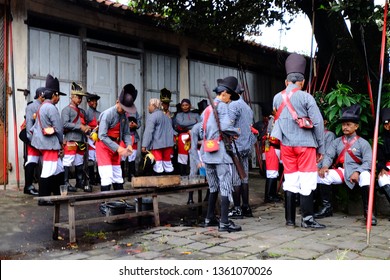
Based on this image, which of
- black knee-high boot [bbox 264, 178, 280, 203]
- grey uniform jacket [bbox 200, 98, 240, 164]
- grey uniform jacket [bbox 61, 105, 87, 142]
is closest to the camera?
grey uniform jacket [bbox 200, 98, 240, 164]

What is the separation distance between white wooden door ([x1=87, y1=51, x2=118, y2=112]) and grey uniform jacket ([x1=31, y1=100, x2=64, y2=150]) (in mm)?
2820

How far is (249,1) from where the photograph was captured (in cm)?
980

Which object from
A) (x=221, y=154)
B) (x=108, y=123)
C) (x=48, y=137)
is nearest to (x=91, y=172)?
(x=48, y=137)

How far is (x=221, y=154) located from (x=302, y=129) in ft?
3.48

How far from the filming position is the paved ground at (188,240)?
451cm

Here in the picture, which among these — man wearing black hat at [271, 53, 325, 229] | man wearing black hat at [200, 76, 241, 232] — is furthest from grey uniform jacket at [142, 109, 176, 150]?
man wearing black hat at [271, 53, 325, 229]

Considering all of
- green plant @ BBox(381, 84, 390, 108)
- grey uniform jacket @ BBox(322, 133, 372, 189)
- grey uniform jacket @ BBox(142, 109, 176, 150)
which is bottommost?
grey uniform jacket @ BBox(322, 133, 372, 189)

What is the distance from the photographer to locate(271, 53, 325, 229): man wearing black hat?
575 cm

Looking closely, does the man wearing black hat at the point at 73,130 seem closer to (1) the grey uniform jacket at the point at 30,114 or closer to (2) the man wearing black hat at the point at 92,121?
(2) the man wearing black hat at the point at 92,121

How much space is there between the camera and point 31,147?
26.3 ft

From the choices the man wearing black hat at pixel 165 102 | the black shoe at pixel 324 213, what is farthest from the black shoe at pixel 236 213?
the man wearing black hat at pixel 165 102

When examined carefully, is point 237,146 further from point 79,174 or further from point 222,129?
point 79,174

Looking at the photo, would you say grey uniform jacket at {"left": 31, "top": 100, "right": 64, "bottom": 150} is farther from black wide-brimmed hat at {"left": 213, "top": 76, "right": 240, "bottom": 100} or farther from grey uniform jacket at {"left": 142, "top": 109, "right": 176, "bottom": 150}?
black wide-brimmed hat at {"left": 213, "top": 76, "right": 240, "bottom": 100}

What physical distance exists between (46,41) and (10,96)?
4.68 ft
